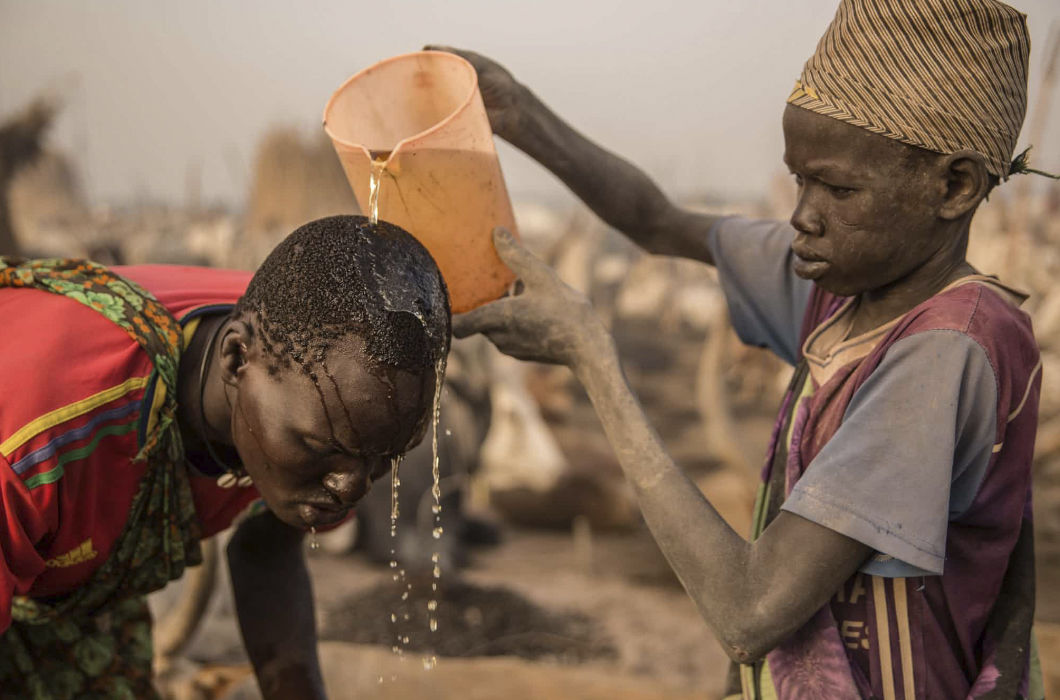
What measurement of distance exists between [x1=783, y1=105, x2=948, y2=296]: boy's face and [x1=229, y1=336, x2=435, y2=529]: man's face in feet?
2.25

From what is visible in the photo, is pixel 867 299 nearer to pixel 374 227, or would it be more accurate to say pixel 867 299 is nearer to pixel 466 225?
pixel 466 225

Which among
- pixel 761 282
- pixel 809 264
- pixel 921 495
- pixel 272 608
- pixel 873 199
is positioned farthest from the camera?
pixel 272 608

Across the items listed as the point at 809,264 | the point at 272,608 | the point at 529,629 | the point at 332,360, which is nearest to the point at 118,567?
the point at 272,608

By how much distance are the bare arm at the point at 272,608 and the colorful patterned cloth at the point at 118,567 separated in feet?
0.66

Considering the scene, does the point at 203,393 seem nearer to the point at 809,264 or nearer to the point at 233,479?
the point at 233,479

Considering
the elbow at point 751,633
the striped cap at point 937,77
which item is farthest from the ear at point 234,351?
the striped cap at point 937,77

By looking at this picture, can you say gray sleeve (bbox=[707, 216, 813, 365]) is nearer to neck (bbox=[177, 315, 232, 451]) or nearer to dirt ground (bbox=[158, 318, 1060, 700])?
neck (bbox=[177, 315, 232, 451])

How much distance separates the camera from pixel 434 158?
1.63 metres

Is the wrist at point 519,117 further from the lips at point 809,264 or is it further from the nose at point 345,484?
the nose at point 345,484

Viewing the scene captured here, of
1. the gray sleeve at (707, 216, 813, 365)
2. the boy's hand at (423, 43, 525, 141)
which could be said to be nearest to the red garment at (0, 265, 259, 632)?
the boy's hand at (423, 43, 525, 141)

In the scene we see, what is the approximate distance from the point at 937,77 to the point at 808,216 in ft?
0.90

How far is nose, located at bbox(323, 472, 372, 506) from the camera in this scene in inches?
60.8

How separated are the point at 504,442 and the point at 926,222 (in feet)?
17.9

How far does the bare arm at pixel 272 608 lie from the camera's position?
2.14 meters
